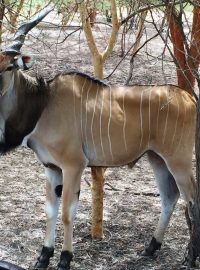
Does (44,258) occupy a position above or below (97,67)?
below

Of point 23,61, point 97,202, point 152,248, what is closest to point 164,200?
point 152,248

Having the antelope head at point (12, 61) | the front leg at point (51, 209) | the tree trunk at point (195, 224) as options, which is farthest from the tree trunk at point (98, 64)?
the tree trunk at point (195, 224)

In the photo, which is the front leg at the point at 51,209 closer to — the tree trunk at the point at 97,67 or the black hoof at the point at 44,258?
the black hoof at the point at 44,258

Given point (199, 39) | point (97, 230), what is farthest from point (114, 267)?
point (199, 39)

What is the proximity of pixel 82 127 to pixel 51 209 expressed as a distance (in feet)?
1.49

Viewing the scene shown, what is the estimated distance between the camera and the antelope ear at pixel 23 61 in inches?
102

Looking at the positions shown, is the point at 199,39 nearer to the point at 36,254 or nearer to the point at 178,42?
the point at 178,42

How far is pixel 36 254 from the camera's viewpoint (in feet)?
9.77

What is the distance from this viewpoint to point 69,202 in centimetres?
271

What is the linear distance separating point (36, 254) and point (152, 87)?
103 centimetres

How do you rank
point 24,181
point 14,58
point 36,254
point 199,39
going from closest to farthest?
1. point 14,58
2. point 36,254
3. point 199,39
4. point 24,181

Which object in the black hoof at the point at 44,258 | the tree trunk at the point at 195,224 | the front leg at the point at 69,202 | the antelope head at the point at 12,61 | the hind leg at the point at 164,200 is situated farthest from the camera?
the hind leg at the point at 164,200

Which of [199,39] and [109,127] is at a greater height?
[199,39]

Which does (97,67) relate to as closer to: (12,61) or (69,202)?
(12,61)
